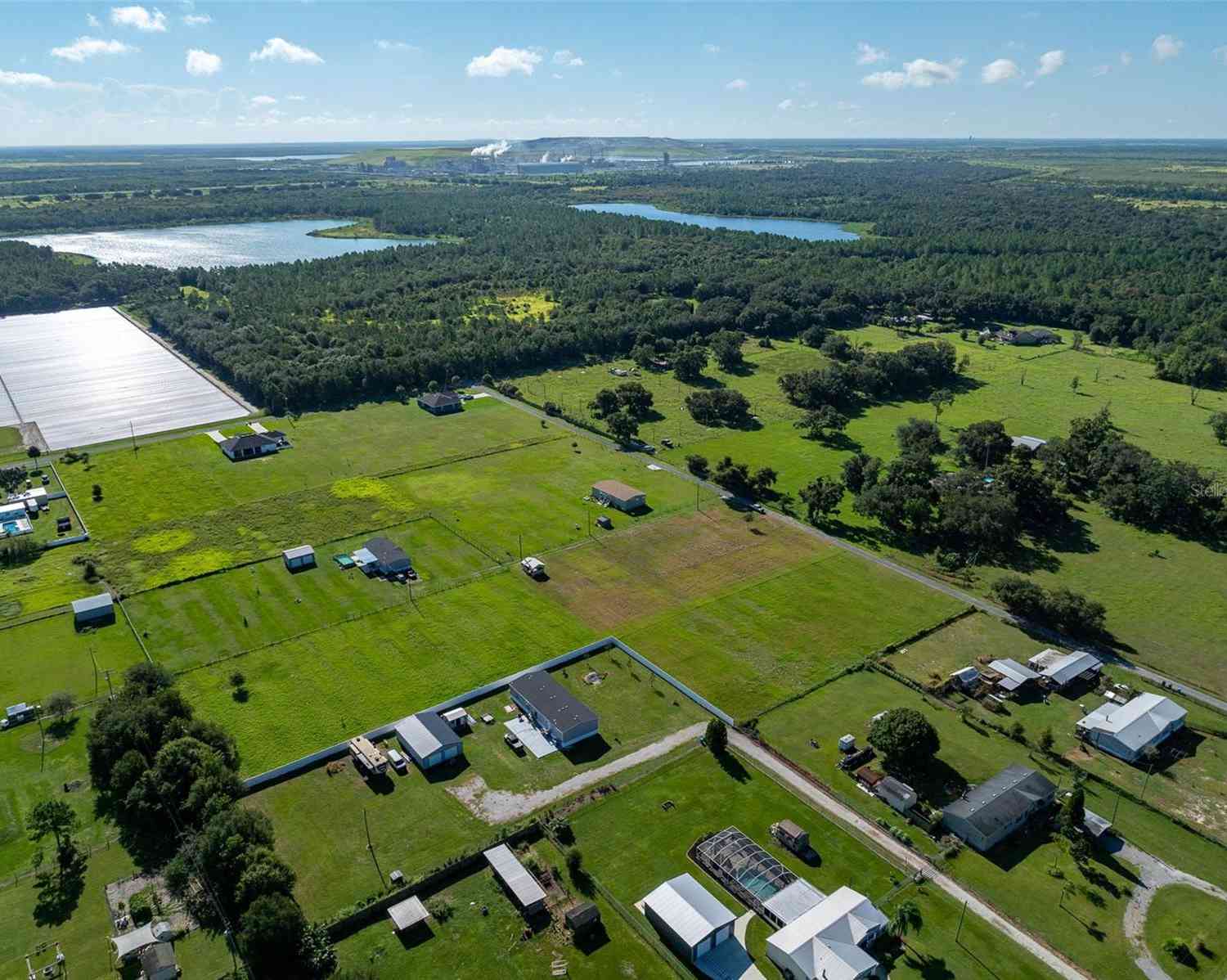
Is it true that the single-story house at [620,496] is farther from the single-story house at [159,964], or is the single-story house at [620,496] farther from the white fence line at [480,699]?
the single-story house at [159,964]

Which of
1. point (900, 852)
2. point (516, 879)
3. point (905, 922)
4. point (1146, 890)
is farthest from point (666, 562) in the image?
point (1146, 890)

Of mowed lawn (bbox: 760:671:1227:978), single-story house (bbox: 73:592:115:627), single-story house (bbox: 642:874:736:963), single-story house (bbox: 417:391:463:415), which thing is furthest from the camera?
single-story house (bbox: 417:391:463:415)

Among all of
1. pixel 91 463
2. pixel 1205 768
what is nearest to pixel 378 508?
pixel 91 463

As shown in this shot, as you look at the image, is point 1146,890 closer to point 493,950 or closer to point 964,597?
point 964,597

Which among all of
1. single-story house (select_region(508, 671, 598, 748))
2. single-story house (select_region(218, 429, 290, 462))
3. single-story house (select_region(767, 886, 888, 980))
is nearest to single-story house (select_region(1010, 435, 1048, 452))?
single-story house (select_region(508, 671, 598, 748))

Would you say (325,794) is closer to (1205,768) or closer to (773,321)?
(1205,768)

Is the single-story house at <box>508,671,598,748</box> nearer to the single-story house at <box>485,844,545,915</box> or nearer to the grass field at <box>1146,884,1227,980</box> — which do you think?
the single-story house at <box>485,844,545,915</box>
